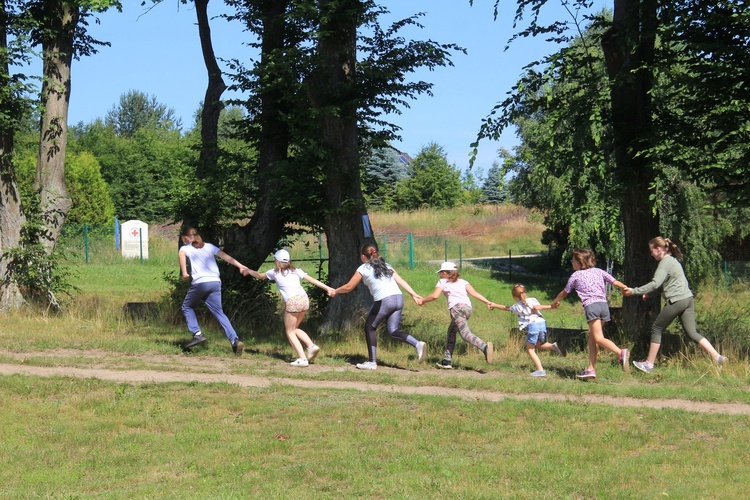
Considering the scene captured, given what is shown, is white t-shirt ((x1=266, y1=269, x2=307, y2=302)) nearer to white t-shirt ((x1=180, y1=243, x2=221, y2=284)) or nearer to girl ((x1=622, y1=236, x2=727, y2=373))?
white t-shirt ((x1=180, y1=243, x2=221, y2=284))

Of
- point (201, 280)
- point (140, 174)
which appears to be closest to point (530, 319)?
point (201, 280)

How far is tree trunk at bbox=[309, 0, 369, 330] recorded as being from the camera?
52.1 ft

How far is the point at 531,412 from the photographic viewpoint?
356 inches

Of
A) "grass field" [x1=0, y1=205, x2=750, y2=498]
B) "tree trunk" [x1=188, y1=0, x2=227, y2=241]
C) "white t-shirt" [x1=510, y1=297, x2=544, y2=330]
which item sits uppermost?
"tree trunk" [x1=188, y1=0, x2=227, y2=241]

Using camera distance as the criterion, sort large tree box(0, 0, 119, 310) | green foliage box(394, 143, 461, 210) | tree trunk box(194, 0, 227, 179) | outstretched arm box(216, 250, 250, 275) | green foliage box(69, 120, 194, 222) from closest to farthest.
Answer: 1. outstretched arm box(216, 250, 250, 275)
2. large tree box(0, 0, 119, 310)
3. tree trunk box(194, 0, 227, 179)
4. green foliage box(69, 120, 194, 222)
5. green foliage box(394, 143, 461, 210)

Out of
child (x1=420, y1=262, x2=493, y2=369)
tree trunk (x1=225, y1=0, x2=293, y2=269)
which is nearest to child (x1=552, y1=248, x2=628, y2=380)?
child (x1=420, y1=262, x2=493, y2=369)

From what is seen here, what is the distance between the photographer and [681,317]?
1173 centimetres

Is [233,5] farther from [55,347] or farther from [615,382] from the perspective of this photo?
[615,382]

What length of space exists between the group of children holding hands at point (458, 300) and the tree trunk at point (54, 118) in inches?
257

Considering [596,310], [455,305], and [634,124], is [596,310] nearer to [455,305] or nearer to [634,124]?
[455,305]

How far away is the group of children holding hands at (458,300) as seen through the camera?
37.8ft

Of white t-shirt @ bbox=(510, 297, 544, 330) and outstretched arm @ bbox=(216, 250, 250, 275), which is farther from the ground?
outstretched arm @ bbox=(216, 250, 250, 275)

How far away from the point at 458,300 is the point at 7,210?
10.4 metres

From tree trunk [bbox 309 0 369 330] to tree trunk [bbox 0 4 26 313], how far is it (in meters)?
6.44
